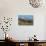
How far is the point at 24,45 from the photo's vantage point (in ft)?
13.1

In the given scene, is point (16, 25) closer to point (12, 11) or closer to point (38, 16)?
point (12, 11)

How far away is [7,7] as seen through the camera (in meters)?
5.09

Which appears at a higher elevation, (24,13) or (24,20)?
(24,13)

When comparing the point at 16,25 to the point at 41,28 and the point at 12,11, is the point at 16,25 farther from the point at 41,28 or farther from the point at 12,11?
the point at 41,28

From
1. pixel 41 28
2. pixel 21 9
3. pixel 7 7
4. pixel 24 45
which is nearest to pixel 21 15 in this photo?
pixel 21 9

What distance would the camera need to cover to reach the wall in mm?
5035

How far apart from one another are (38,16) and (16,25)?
3.19 feet

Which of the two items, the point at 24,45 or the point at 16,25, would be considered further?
the point at 16,25

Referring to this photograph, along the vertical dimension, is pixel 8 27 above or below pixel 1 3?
below

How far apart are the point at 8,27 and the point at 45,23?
4.96ft

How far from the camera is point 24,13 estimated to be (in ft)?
16.8

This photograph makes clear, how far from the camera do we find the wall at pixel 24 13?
16.5ft

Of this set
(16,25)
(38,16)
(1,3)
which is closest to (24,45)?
(16,25)

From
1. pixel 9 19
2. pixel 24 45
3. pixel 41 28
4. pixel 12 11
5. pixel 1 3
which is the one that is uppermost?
pixel 1 3
